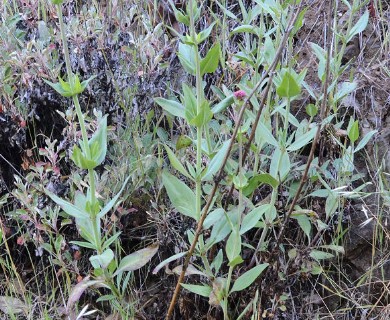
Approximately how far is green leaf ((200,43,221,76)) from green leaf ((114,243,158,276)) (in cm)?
61

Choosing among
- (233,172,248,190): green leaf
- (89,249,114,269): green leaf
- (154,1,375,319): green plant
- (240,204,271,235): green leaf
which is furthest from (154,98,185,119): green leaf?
(89,249,114,269): green leaf

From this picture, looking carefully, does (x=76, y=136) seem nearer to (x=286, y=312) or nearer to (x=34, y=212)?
(x=34, y=212)

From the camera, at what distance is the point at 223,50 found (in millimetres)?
2424

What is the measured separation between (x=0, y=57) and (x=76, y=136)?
0.68 metres

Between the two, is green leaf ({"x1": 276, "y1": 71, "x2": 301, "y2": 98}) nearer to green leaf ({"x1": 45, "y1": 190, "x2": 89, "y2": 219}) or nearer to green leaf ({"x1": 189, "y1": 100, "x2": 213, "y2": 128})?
green leaf ({"x1": 189, "y1": 100, "x2": 213, "y2": 128})

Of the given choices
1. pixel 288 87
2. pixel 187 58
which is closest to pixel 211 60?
pixel 187 58

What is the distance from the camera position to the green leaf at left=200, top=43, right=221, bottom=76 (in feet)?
5.16

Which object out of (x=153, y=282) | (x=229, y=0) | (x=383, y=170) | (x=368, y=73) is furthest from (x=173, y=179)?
(x=229, y=0)

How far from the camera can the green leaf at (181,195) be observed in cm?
170

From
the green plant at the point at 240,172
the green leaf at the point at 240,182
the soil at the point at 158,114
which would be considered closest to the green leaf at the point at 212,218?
the green plant at the point at 240,172

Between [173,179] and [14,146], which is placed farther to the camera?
[14,146]

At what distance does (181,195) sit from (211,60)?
1.39 feet

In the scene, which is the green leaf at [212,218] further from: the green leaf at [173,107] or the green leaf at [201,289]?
the green leaf at [173,107]

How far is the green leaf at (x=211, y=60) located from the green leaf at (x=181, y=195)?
345 millimetres
